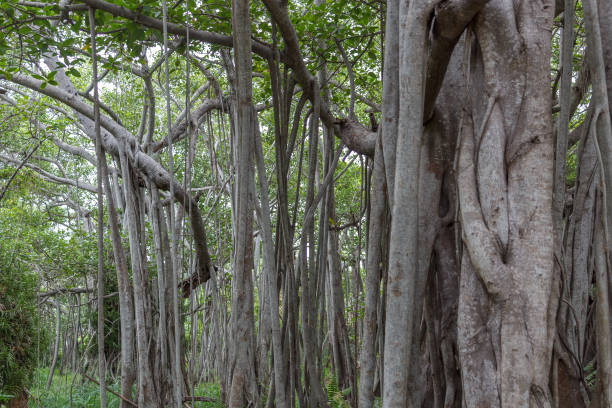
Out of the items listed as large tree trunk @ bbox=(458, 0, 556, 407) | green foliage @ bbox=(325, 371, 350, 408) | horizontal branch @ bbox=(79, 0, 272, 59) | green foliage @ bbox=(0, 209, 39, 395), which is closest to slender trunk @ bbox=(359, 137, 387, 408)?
large tree trunk @ bbox=(458, 0, 556, 407)

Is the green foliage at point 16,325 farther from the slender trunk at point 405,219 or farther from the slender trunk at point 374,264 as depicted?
the slender trunk at point 405,219

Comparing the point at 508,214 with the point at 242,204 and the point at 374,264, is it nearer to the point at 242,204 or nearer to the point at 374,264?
the point at 374,264

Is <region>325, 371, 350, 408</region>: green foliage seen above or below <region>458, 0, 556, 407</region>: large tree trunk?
below

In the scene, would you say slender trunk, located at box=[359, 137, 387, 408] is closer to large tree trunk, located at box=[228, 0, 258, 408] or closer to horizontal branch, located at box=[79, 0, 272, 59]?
large tree trunk, located at box=[228, 0, 258, 408]

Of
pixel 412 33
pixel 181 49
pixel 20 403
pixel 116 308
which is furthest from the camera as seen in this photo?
pixel 116 308

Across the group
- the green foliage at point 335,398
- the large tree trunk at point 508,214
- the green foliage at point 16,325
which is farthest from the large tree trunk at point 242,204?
the green foliage at point 16,325

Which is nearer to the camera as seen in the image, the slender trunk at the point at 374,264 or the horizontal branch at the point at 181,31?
the slender trunk at the point at 374,264

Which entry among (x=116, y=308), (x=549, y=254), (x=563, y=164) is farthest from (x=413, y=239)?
(x=116, y=308)

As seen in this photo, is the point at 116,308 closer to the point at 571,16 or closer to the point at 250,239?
the point at 250,239

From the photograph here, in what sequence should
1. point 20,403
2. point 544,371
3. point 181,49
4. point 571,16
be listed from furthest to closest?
point 20,403, point 181,49, point 571,16, point 544,371

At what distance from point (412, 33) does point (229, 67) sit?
1.81 metres

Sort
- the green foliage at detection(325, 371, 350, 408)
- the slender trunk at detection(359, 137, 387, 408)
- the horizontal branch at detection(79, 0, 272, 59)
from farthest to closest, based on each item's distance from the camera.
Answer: the green foliage at detection(325, 371, 350, 408) → the horizontal branch at detection(79, 0, 272, 59) → the slender trunk at detection(359, 137, 387, 408)

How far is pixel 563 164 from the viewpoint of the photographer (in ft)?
5.78

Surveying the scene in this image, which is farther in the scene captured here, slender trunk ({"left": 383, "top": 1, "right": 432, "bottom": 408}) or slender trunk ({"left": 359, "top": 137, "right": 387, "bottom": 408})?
slender trunk ({"left": 359, "top": 137, "right": 387, "bottom": 408})
